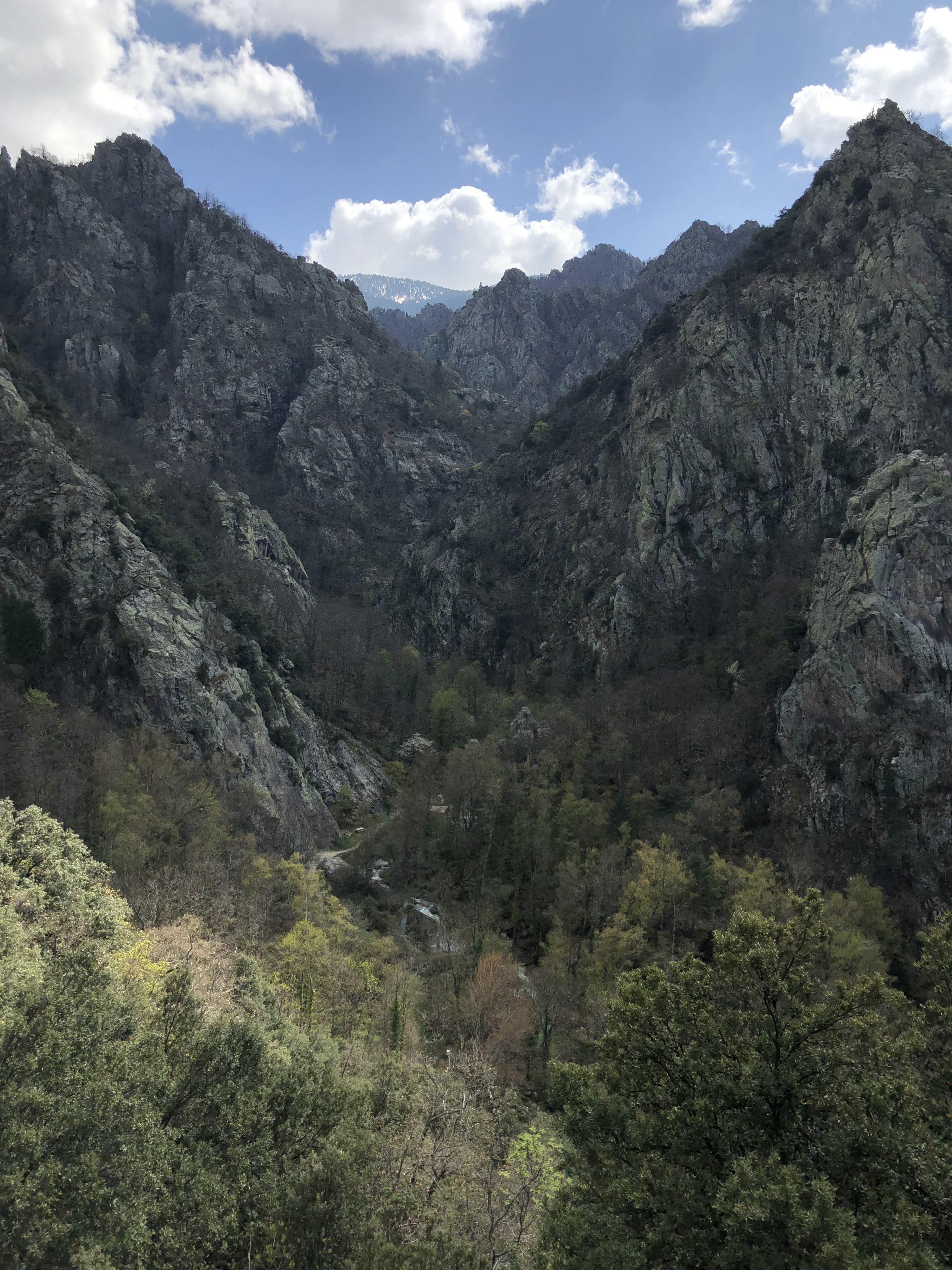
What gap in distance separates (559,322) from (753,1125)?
188040 millimetres

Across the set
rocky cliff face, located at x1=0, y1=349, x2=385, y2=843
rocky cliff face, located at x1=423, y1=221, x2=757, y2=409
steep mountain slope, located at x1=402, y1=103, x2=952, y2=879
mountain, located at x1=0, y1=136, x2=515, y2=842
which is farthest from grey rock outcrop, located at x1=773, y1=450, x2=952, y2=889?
rocky cliff face, located at x1=423, y1=221, x2=757, y2=409

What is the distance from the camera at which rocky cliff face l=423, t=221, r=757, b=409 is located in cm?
16175

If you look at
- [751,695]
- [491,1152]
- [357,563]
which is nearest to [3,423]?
[357,563]

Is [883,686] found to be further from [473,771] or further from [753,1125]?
[753,1125]

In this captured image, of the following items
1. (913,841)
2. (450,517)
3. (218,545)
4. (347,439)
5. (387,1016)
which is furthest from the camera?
(347,439)

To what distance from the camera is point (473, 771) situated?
54.6 meters

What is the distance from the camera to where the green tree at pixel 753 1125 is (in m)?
10.8

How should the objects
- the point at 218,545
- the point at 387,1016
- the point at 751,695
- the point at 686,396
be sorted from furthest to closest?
1. the point at 218,545
2. the point at 686,396
3. the point at 751,695
4. the point at 387,1016

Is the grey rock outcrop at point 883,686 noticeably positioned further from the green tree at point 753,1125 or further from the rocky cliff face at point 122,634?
the rocky cliff face at point 122,634

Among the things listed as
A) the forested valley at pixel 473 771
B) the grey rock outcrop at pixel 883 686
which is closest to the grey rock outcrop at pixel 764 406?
the forested valley at pixel 473 771

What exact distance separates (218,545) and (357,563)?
32.5m

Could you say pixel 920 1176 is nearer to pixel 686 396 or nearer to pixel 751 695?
pixel 751 695

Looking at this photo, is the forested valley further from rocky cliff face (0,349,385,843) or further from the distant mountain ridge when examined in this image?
the distant mountain ridge

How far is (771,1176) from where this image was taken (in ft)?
37.3
